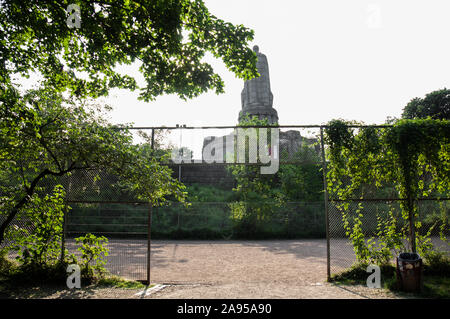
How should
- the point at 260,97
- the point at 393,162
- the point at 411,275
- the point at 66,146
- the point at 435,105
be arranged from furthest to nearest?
the point at 260,97, the point at 435,105, the point at 393,162, the point at 411,275, the point at 66,146

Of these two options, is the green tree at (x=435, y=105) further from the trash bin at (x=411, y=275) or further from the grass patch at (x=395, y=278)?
the trash bin at (x=411, y=275)

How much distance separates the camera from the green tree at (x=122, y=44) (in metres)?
5.03

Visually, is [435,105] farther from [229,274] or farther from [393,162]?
[229,274]

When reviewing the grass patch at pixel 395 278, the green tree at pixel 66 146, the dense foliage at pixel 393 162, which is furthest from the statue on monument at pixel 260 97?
the green tree at pixel 66 146

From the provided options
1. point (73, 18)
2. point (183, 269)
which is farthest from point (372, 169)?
point (73, 18)

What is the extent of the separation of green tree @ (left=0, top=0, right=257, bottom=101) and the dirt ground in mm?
4311

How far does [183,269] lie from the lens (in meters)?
7.75

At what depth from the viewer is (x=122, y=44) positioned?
550 cm

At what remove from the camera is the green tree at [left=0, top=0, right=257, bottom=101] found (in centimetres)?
503

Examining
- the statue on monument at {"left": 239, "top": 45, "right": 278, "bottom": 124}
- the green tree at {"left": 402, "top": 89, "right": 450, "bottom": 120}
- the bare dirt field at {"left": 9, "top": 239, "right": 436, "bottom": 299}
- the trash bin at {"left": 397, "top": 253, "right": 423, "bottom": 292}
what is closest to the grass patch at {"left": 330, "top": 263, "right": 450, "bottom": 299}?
the trash bin at {"left": 397, "top": 253, "right": 423, "bottom": 292}

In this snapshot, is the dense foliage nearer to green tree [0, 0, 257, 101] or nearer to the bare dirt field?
the bare dirt field

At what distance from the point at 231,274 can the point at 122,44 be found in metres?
6.16

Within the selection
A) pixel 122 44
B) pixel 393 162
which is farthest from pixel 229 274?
pixel 122 44

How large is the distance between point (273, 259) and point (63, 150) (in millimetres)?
7522
